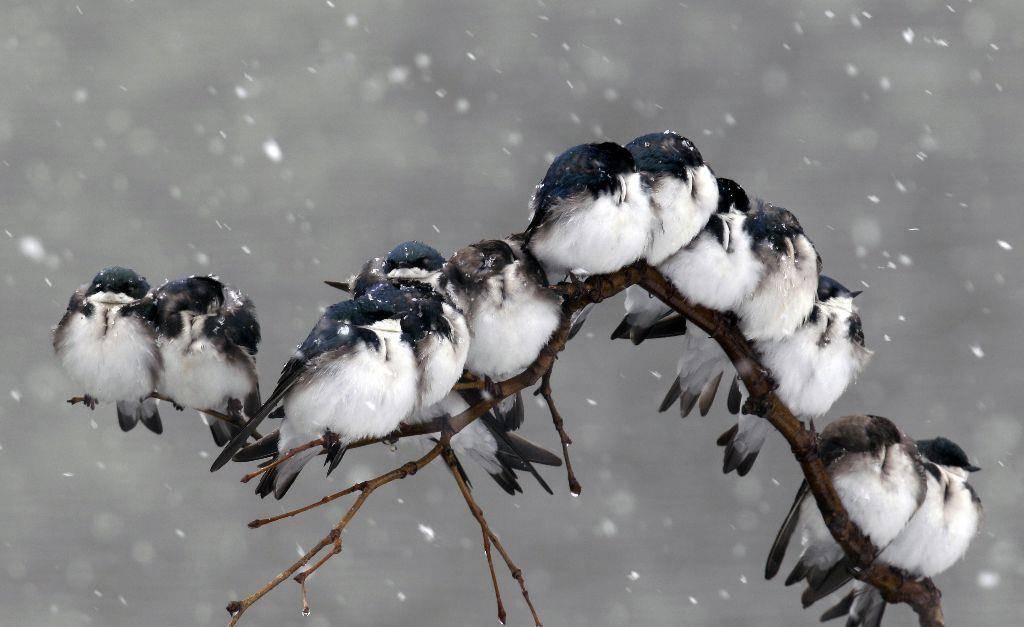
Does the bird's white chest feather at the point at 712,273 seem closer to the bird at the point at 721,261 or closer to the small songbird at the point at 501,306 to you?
the bird at the point at 721,261

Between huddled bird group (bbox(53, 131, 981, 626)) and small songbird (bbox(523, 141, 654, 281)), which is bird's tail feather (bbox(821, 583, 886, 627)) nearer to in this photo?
huddled bird group (bbox(53, 131, 981, 626))

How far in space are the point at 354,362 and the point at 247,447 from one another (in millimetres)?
206

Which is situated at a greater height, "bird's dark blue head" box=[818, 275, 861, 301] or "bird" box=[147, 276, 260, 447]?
"bird" box=[147, 276, 260, 447]

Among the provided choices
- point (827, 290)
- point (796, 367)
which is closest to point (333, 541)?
point (796, 367)

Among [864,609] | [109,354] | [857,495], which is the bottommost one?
[864,609]

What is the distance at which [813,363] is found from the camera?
195 cm

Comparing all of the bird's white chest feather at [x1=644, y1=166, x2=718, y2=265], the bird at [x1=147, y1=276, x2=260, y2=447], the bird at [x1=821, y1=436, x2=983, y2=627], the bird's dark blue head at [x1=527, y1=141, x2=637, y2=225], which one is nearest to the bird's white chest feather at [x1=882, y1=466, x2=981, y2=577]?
the bird at [x1=821, y1=436, x2=983, y2=627]

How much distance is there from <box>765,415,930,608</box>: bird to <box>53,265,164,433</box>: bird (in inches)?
41.1

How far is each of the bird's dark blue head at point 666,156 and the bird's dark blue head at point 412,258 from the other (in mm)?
372

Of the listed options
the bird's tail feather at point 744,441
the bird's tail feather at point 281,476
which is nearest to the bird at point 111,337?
the bird's tail feather at point 281,476

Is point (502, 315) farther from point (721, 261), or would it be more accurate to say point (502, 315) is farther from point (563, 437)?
point (721, 261)

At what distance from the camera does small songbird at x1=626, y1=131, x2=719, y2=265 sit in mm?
1699

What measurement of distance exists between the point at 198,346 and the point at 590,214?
0.60 meters

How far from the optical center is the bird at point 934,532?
1.99 metres
